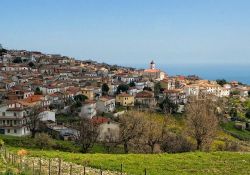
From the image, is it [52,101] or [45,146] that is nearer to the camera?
[45,146]

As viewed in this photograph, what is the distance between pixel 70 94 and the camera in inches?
3718

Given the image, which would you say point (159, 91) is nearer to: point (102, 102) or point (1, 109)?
point (102, 102)

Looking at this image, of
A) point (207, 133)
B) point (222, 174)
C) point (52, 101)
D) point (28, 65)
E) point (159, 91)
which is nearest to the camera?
point (222, 174)

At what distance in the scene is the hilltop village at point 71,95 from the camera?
218 feet

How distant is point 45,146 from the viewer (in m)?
47.2

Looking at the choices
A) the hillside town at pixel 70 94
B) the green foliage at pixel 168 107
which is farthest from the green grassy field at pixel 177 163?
the green foliage at pixel 168 107

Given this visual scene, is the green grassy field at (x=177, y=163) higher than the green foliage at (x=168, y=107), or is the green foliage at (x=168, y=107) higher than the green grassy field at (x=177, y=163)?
the green grassy field at (x=177, y=163)

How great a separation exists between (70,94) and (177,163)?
230 feet

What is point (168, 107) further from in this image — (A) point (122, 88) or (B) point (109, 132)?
(B) point (109, 132)

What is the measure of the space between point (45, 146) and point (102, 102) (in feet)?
135

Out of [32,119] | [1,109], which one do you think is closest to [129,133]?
[32,119]

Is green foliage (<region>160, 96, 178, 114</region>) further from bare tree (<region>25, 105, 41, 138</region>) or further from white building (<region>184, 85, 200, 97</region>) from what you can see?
bare tree (<region>25, 105, 41, 138</region>)

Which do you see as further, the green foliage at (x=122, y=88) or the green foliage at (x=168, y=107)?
the green foliage at (x=122, y=88)

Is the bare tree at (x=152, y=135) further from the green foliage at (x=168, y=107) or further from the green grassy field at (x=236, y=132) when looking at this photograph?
the green foliage at (x=168, y=107)
